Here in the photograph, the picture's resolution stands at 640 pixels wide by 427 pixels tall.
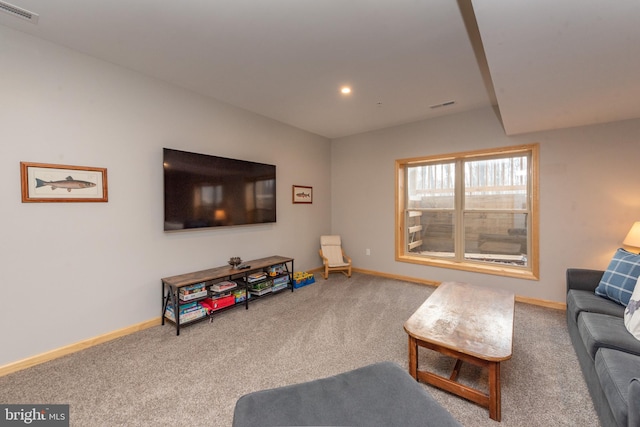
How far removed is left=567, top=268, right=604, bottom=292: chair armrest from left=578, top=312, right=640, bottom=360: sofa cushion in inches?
26.9

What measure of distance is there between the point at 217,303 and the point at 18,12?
9.57 feet

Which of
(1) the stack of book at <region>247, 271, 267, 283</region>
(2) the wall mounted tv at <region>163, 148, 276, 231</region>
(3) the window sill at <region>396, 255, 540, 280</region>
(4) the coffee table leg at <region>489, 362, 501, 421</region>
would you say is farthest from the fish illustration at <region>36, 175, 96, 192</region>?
(3) the window sill at <region>396, 255, 540, 280</region>

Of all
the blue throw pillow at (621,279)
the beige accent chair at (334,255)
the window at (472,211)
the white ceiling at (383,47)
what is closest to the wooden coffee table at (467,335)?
the blue throw pillow at (621,279)

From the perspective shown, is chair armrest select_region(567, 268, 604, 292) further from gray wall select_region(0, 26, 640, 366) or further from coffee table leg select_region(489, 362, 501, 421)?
coffee table leg select_region(489, 362, 501, 421)

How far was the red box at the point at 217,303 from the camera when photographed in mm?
3010

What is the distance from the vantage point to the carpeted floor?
1668mm

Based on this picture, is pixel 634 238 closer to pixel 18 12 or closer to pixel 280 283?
pixel 280 283

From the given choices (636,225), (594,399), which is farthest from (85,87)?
(636,225)

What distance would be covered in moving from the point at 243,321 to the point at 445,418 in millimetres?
2411

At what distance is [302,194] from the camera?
187 inches

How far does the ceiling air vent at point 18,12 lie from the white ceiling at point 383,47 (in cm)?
5

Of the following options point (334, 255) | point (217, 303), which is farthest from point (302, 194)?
point (217, 303)

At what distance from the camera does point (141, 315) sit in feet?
9.21

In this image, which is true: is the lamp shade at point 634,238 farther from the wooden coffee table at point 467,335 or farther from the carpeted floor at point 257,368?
the wooden coffee table at point 467,335
